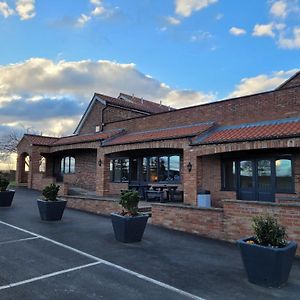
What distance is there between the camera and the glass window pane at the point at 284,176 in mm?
11868

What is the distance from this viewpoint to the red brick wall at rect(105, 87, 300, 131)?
41.1ft

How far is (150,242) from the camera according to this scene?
25.8 ft

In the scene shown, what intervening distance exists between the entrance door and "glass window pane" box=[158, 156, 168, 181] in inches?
168

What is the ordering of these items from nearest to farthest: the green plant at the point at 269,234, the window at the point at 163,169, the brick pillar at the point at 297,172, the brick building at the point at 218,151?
the green plant at the point at 269,234 → the brick pillar at the point at 297,172 → the brick building at the point at 218,151 → the window at the point at 163,169

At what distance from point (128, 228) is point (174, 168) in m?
8.73

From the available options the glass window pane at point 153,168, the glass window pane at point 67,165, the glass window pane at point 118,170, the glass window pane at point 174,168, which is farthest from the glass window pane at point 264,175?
the glass window pane at point 67,165

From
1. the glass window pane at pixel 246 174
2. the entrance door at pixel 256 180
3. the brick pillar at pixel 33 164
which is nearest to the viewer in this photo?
the entrance door at pixel 256 180

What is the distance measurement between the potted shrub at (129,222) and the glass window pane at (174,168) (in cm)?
808

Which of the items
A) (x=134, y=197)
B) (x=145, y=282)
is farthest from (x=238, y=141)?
(x=145, y=282)

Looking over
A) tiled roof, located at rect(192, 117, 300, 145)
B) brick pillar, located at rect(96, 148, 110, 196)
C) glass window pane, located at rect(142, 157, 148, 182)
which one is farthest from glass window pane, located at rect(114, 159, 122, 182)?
tiled roof, located at rect(192, 117, 300, 145)

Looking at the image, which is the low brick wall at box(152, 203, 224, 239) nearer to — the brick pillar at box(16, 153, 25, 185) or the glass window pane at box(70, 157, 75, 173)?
the glass window pane at box(70, 157, 75, 173)

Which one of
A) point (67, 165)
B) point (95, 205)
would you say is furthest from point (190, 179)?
point (67, 165)

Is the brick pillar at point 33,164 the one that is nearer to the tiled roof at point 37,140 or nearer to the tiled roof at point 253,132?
the tiled roof at point 37,140

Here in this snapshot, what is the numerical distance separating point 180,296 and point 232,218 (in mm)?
3998
